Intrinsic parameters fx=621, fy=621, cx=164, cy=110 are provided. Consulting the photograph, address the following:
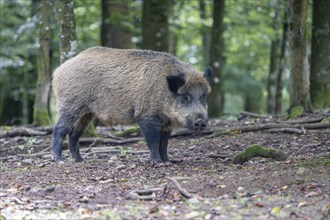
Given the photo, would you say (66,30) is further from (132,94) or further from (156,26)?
(156,26)

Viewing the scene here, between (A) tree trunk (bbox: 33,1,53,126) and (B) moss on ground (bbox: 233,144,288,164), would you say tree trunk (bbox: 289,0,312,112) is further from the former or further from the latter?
(A) tree trunk (bbox: 33,1,53,126)

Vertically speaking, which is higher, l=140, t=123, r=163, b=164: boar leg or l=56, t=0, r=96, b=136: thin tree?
l=56, t=0, r=96, b=136: thin tree

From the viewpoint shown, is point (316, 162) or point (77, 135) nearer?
point (316, 162)

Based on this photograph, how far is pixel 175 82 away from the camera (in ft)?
31.9

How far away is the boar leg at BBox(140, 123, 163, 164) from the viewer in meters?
9.71

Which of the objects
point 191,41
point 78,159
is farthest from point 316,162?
point 191,41

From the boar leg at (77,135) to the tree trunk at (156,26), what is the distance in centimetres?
671

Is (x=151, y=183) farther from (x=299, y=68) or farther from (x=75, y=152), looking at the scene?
(x=299, y=68)

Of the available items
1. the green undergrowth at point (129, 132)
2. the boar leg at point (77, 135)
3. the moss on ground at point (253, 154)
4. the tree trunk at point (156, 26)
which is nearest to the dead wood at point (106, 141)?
the green undergrowth at point (129, 132)

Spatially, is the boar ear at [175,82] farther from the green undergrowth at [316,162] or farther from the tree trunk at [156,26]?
the tree trunk at [156,26]

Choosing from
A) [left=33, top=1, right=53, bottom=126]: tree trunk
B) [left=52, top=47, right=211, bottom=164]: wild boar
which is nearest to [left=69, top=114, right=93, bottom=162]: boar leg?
[left=52, top=47, right=211, bottom=164]: wild boar

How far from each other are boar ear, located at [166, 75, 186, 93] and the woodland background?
10.2ft

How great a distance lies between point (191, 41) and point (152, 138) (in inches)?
824

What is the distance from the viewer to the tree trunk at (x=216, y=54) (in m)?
20.2
